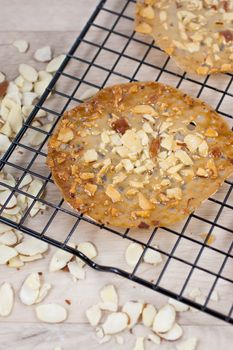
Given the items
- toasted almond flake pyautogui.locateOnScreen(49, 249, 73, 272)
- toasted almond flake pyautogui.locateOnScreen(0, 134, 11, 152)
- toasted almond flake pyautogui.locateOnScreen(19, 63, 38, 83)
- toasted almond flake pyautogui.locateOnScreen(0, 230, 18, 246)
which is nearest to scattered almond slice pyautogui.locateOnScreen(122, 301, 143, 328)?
toasted almond flake pyautogui.locateOnScreen(49, 249, 73, 272)

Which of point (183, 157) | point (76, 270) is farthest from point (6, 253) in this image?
point (183, 157)

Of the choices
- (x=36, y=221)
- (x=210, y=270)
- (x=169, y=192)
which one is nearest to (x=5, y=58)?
(x=36, y=221)

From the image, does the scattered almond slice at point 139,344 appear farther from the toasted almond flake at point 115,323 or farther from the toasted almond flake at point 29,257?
the toasted almond flake at point 29,257

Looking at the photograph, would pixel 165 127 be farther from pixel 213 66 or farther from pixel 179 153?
pixel 213 66

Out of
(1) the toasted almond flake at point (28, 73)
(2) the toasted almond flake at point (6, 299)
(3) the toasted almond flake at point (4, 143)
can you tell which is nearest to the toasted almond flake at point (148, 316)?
(2) the toasted almond flake at point (6, 299)

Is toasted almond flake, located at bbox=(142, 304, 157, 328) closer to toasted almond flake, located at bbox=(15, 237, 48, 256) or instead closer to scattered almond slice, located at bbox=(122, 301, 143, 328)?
scattered almond slice, located at bbox=(122, 301, 143, 328)

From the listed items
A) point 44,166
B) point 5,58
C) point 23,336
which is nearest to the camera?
point 23,336
